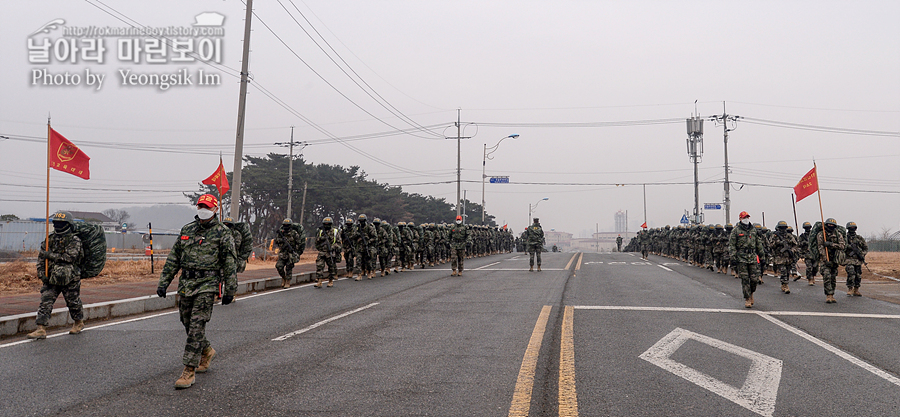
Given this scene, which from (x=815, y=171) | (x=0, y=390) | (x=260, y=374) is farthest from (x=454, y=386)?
(x=815, y=171)

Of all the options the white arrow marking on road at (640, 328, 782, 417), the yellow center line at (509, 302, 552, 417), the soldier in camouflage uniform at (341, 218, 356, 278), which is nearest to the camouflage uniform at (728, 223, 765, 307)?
the white arrow marking on road at (640, 328, 782, 417)

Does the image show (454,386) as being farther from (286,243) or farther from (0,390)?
(286,243)

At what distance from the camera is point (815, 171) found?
508 inches

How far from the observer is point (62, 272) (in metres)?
7.29

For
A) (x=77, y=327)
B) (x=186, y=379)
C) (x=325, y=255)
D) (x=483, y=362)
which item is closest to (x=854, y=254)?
(x=483, y=362)

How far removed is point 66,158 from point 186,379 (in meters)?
7.58

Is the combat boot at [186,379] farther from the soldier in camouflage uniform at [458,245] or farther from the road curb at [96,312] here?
the soldier in camouflage uniform at [458,245]

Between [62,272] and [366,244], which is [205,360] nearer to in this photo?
[62,272]

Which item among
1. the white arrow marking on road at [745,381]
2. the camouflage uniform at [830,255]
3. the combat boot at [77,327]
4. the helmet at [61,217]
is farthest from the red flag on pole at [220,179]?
the camouflage uniform at [830,255]

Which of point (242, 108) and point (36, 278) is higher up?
point (242, 108)

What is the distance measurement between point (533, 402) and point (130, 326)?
22.0 ft

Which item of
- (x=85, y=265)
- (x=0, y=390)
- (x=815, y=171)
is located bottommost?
(x=0, y=390)

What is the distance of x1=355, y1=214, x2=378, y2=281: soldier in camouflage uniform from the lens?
52.6 ft

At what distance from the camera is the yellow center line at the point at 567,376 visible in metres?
3.97
